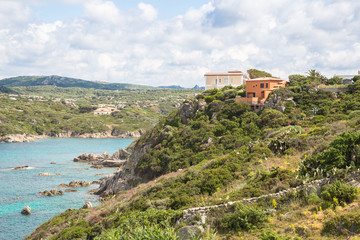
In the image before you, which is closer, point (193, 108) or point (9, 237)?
point (9, 237)

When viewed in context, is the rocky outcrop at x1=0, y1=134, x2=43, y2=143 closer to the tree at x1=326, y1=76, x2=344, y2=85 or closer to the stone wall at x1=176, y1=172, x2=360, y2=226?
the tree at x1=326, y1=76, x2=344, y2=85

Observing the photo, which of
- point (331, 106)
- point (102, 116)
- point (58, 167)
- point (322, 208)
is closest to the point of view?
point (322, 208)

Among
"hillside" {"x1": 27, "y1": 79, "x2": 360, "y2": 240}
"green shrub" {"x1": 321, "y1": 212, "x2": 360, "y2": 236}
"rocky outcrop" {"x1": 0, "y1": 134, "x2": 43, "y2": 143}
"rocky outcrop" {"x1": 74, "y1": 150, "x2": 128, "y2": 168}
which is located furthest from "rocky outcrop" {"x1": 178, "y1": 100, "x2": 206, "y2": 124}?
"rocky outcrop" {"x1": 0, "y1": 134, "x2": 43, "y2": 143}

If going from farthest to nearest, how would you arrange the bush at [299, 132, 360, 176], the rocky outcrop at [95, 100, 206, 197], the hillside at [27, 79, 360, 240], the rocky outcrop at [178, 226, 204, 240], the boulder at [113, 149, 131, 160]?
the boulder at [113, 149, 131, 160], the rocky outcrop at [95, 100, 206, 197], the bush at [299, 132, 360, 176], the rocky outcrop at [178, 226, 204, 240], the hillside at [27, 79, 360, 240]

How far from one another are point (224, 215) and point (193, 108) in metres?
39.1

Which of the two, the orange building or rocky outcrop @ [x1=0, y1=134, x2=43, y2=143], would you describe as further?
rocky outcrop @ [x1=0, y1=134, x2=43, y2=143]

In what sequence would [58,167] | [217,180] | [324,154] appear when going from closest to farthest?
[324,154], [217,180], [58,167]

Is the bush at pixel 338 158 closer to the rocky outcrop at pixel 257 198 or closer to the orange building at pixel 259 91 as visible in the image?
the rocky outcrop at pixel 257 198

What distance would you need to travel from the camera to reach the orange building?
47.4 metres

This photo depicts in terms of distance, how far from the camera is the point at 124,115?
19800 cm

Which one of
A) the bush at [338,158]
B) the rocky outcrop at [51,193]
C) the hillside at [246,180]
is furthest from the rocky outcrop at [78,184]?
the bush at [338,158]

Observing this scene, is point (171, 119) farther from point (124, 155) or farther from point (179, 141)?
point (124, 155)

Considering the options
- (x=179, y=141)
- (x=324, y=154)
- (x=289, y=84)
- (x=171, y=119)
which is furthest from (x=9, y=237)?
(x=289, y=84)

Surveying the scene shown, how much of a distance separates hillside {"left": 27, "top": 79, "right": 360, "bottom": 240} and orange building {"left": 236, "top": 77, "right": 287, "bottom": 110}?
4.76ft
